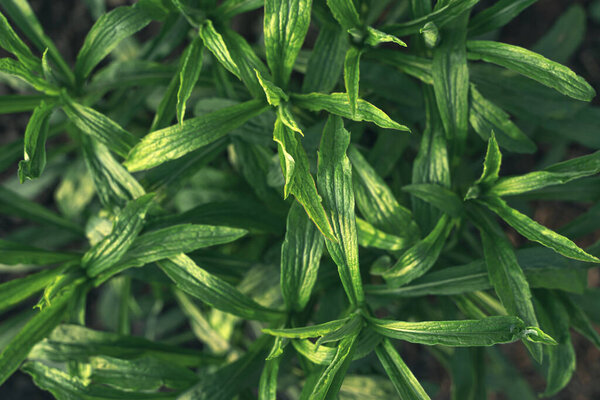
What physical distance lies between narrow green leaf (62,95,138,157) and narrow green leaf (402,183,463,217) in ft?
1.31

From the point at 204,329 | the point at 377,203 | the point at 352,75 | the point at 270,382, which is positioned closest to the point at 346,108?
the point at 352,75

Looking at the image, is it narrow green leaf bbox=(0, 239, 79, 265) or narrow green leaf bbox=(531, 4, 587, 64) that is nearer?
narrow green leaf bbox=(0, 239, 79, 265)

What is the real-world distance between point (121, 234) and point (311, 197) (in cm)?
28

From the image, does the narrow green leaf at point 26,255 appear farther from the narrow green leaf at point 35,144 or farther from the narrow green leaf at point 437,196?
the narrow green leaf at point 437,196

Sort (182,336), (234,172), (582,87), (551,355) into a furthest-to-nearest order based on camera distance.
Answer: (182,336) → (234,172) → (551,355) → (582,87)

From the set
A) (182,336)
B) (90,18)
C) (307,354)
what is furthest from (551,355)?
(90,18)

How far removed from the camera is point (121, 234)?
675mm

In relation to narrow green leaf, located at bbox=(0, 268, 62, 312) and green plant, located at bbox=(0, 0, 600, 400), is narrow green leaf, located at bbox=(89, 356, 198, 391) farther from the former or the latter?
narrow green leaf, located at bbox=(0, 268, 62, 312)

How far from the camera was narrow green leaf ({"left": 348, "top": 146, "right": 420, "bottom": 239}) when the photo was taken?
71cm

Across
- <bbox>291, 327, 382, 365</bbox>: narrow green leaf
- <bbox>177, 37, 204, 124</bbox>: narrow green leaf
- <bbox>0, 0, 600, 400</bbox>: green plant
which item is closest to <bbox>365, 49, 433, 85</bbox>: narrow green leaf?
<bbox>0, 0, 600, 400</bbox>: green plant

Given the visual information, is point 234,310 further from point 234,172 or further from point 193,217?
point 234,172

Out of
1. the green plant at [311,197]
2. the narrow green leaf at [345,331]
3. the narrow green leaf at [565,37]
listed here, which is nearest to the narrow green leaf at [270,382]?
the green plant at [311,197]

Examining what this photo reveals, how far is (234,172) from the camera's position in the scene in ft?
3.24

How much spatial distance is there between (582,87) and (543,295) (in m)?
0.33
